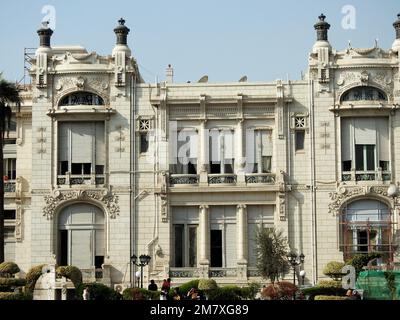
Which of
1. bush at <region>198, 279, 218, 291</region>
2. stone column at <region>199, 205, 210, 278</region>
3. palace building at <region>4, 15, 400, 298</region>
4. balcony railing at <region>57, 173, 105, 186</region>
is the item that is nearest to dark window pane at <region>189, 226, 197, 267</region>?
palace building at <region>4, 15, 400, 298</region>

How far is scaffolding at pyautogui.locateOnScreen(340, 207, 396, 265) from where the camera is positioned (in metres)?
52.8

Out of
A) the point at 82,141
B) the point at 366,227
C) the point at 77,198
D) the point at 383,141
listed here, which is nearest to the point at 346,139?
the point at 383,141

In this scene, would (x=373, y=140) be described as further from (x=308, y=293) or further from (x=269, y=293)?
(x=269, y=293)

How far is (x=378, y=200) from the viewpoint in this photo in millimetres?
53281

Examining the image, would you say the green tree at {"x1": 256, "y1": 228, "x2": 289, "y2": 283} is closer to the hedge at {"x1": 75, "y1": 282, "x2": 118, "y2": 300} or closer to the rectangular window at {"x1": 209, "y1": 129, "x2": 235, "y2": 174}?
the rectangular window at {"x1": 209, "y1": 129, "x2": 235, "y2": 174}

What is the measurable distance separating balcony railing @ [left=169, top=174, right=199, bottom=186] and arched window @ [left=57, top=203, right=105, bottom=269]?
452cm

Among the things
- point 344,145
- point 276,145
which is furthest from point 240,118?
point 344,145

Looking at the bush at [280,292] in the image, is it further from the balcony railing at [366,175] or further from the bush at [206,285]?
the balcony railing at [366,175]

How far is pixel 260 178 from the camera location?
54094 millimetres

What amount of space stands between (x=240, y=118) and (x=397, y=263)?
12.1m

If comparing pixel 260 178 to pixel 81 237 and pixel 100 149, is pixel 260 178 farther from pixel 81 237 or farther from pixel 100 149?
pixel 81 237

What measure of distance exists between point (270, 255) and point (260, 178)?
536cm

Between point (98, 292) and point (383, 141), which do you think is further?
point (383, 141)
